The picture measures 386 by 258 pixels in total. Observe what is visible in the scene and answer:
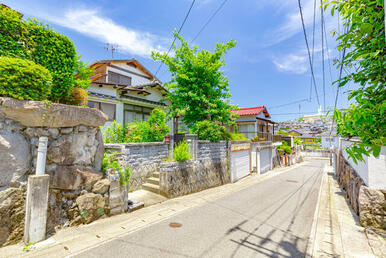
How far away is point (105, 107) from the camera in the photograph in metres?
12.2

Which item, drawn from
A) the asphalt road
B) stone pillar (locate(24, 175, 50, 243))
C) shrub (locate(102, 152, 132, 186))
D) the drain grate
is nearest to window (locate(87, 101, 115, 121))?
shrub (locate(102, 152, 132, 186))

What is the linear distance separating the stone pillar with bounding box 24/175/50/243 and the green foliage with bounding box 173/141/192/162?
5.36m

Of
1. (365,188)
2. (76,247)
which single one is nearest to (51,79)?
(76,247)

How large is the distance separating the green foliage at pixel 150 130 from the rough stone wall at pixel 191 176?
211cm

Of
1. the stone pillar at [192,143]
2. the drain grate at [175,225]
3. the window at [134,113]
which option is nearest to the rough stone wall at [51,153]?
the drain grate at [175,225]

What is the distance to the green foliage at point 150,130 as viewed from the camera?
30.7 ft

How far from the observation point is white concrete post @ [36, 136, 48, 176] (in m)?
4.19

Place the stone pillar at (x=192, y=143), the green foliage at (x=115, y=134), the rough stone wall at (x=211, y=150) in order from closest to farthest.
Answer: the green foliage at (x=115, y=134) < the stone pillar at (x=192, y=143) < the rough stone wall at (x=211, y=150)

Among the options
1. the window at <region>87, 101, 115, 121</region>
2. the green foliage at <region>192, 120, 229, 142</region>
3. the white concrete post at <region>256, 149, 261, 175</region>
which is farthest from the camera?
the white concrete post at <region>256, 149, 261, 175</region>

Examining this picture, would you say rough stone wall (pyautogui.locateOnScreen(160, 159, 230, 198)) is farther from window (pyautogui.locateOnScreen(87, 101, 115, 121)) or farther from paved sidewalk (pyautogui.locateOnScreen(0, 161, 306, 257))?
window (pyautogui.locateOnScreen(87, 101, 115, 121))

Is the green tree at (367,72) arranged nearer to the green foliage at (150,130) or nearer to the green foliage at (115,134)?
the green foliage at (150,130)

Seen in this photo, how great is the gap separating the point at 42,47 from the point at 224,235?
7066mm

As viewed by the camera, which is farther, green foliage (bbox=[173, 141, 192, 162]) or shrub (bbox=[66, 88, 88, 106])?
green foliage (bbox=[173, 141, 192, 162])

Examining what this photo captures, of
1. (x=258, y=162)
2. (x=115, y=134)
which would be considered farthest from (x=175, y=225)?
(x=258, y=162)
